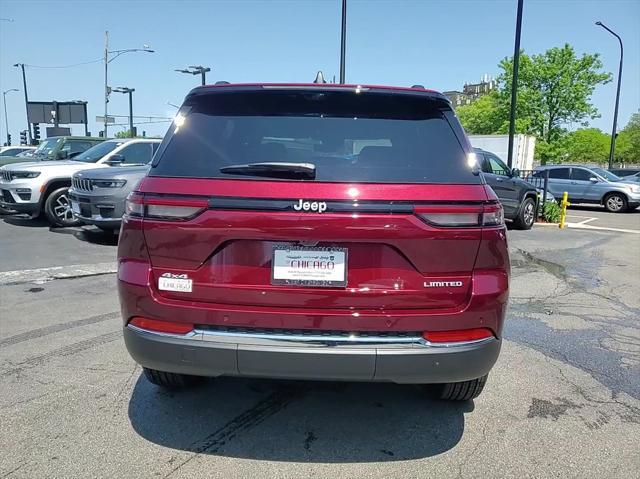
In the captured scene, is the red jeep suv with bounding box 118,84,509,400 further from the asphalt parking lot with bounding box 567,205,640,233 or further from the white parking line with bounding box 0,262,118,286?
the asphalt parking lot with bounding box 567,205,640,233

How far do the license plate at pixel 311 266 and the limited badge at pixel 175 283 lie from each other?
0.41 metres

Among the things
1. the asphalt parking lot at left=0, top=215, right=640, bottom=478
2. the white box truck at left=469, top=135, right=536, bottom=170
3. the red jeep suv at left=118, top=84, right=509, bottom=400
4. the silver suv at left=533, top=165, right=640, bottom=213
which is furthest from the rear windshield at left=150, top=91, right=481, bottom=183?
the white box truck at left=469, top=135, right=536, bottom=170

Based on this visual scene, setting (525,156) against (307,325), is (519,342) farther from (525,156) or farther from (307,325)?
(525,156)

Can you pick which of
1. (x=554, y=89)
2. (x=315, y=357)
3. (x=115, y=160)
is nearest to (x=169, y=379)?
(x=315, y=357)

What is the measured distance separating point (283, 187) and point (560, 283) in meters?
5.82

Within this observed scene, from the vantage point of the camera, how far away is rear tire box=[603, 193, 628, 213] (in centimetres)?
1828

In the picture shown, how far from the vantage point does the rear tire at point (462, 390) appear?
301 cm

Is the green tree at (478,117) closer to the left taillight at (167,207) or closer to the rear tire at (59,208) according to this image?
the rear tire at (59,208)

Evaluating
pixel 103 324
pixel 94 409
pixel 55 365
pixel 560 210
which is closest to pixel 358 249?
pixel 94 409

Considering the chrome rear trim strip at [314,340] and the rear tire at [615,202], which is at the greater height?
the chrome rear trim strip at [314,340]

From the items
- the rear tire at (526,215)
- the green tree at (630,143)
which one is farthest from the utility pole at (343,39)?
the green tree at (630,143)

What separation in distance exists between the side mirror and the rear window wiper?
8.12m

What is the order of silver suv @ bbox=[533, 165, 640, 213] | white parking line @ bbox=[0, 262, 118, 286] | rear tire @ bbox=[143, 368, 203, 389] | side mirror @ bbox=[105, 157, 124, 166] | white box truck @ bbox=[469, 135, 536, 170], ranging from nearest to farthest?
rear tire @ bbox=[143, 368, 203, 389] < white parking line @ bbox=[0, 262, 118, 286] < side mirror @ bbox=[105, 157, 124, 166] < silver suv @ bbox=[533, 165, 640, 213] < white box truck @ bbox=[469, 135, 536, 170]

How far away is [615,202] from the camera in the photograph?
18.5m
